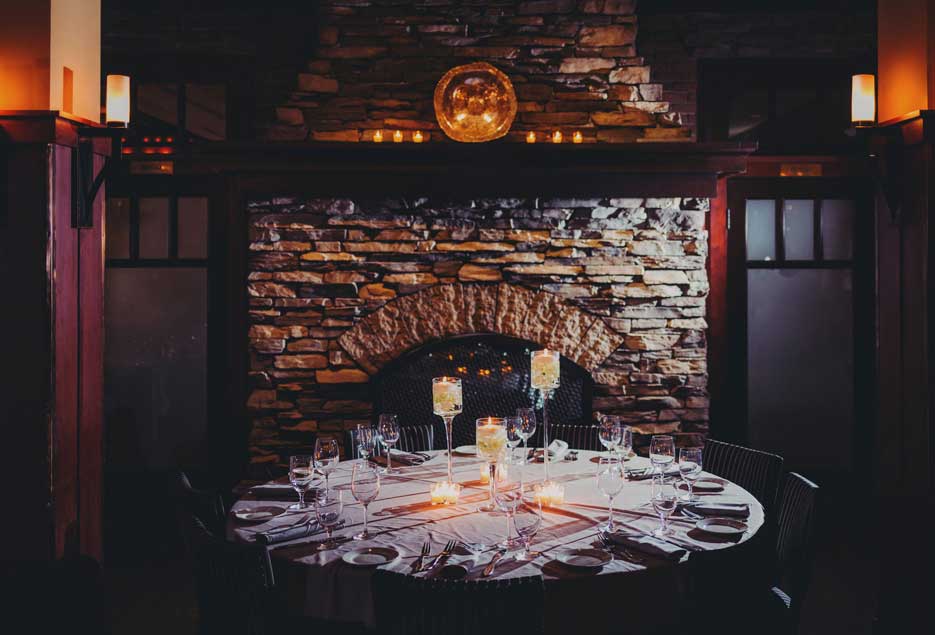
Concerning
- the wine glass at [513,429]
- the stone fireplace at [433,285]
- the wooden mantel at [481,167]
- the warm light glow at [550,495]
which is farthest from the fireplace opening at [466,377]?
the warm light glow at [550,495]

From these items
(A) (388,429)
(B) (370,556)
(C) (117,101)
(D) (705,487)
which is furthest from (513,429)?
(C) (117,101)

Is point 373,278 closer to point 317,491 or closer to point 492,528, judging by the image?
point 317,491

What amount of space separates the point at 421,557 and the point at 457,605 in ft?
1.32

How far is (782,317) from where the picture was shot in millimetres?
5273

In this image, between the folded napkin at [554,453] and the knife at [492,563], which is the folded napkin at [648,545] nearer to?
the knife at [492,563]

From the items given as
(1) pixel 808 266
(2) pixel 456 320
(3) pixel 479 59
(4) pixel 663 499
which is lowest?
(4) pixel 663 499

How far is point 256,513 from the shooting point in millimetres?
2488

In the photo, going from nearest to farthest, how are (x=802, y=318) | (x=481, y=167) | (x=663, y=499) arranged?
(x=663, y=499) → (x=481, y=167) → (x=802, y=318)

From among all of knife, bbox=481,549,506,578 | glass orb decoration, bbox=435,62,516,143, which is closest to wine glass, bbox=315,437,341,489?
knife, bbox=481,549,506,578

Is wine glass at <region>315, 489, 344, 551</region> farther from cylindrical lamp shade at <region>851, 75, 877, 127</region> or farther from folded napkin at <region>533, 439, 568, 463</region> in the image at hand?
cylindrical lamp shade at <region>851, 75, 877, 127</region>

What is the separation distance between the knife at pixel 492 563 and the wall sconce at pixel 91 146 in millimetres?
2476

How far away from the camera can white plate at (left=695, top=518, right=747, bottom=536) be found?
226 cm

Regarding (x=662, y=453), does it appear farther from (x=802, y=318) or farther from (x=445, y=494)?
(x=802, y=318)

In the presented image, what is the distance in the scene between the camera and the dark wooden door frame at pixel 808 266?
4.88 metres
